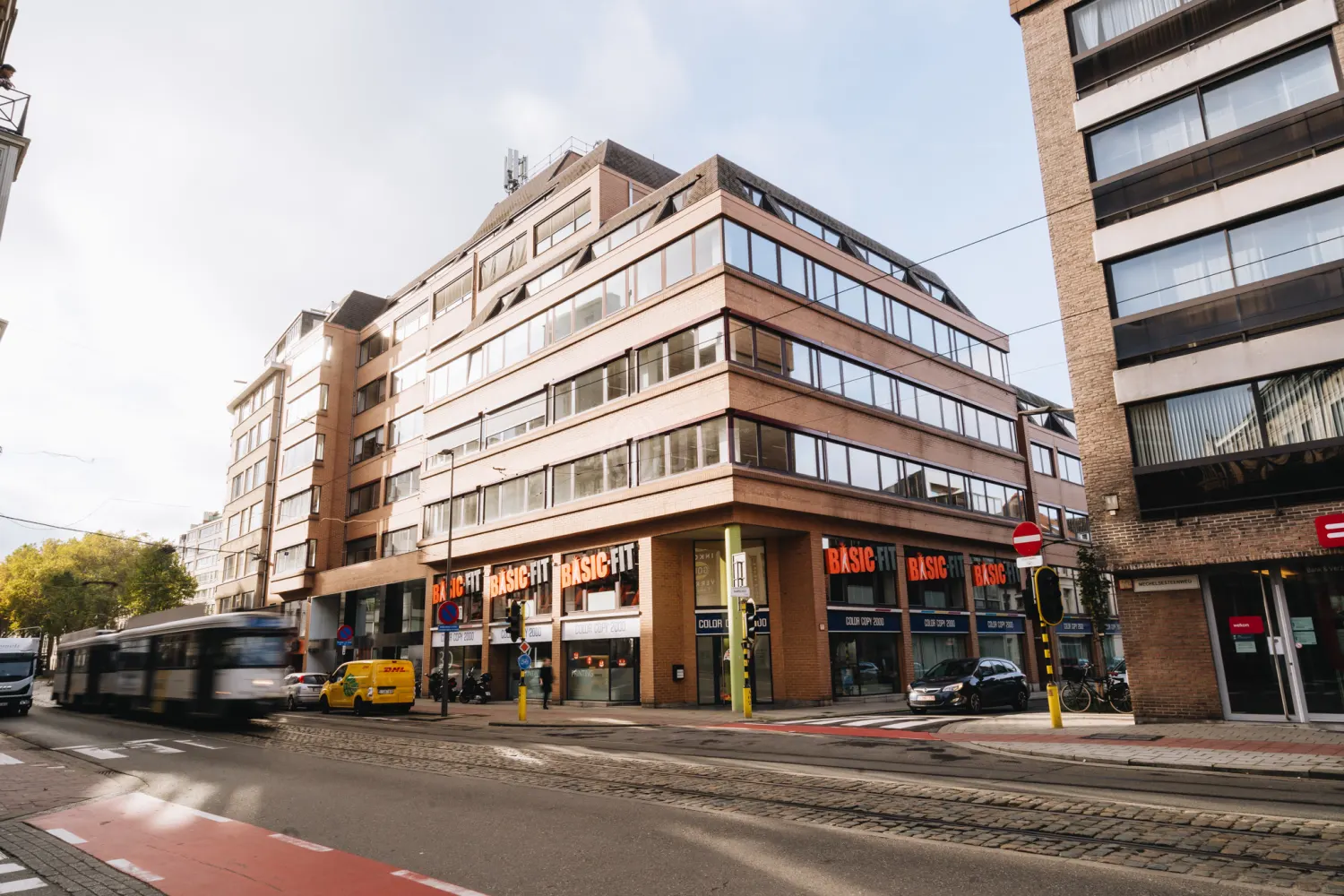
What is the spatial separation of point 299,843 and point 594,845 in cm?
255

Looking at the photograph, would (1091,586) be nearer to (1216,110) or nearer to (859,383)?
(1216,110)

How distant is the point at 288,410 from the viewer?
56.7 metres

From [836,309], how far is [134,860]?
28671 millimetres

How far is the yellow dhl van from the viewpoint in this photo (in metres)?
26.7

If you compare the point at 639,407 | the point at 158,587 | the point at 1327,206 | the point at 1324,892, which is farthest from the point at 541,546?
the point at 158,587

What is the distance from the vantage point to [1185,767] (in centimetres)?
1088

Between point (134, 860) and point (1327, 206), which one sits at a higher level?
point (1327, 206)

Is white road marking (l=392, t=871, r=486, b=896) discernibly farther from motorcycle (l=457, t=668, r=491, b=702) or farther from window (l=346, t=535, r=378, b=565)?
window (l=346, t=535, r=378, b=565)

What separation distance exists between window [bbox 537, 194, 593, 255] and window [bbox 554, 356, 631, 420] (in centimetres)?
869

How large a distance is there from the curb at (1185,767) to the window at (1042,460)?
33755 mm

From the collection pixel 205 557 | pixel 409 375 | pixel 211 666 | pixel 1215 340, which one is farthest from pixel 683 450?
pixel 205 557

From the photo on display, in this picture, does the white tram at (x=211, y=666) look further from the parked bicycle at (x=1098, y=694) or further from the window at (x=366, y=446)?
the window at (x=366, y=446)

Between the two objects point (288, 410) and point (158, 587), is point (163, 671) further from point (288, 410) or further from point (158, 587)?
point (158, 587)

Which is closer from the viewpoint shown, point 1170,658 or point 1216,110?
point 1170,658
